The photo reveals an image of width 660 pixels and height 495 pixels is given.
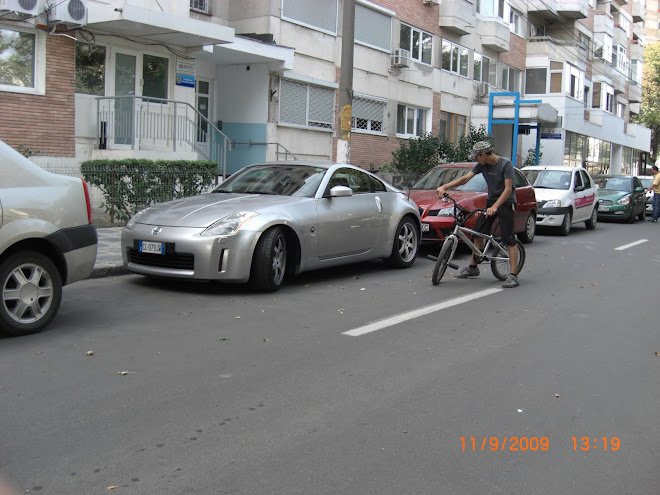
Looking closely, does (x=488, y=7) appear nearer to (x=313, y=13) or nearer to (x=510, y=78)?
(x=510, y=78)

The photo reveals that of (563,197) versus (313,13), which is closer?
(563,197)

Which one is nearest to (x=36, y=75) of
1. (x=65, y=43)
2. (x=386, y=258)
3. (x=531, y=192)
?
(x=65, y=43)

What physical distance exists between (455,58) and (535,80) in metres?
10.4

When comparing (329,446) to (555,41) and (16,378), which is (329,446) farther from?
(555,41)

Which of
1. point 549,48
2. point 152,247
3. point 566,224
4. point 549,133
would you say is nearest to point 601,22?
point 549,48

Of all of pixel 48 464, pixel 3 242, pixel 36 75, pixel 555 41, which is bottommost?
pixel 48 464

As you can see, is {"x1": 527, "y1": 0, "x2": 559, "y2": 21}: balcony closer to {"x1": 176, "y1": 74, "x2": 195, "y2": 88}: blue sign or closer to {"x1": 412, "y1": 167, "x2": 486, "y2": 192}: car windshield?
{"x1": 176, "y1": 74, "x2": 195, "y2": 88}: blue sign

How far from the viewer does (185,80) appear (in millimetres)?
19000

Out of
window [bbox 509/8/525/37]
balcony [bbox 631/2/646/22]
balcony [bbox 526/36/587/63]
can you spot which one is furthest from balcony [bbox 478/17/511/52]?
balcony [bbox 631/2/646/22]

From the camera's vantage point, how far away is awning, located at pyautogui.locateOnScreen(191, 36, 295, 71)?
19.9 metres

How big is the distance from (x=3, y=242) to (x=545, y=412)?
434 cm

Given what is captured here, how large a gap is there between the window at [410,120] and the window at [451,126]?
135cm

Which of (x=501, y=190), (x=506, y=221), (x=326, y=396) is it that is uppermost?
(x=501, y=190)

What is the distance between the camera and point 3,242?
19.7ft
